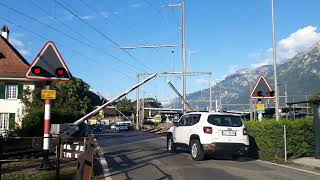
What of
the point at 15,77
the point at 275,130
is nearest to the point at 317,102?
the point at 275,130

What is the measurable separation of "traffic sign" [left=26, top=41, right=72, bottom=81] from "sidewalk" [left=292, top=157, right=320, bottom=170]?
8793 millimetres

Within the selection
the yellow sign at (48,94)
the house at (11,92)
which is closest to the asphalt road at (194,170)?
the yellow sign at (48,94)

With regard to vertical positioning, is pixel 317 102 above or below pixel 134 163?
above

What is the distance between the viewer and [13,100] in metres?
A: 42.7

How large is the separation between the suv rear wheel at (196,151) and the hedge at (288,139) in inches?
111

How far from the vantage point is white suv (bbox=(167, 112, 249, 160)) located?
16891mm

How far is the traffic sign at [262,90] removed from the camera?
19578 millimetres

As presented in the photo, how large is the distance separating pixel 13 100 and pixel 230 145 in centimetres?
3030

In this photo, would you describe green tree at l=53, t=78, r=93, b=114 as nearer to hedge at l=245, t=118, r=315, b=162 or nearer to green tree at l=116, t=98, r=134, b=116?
hedge at l=245, t=118, r=315, b=162

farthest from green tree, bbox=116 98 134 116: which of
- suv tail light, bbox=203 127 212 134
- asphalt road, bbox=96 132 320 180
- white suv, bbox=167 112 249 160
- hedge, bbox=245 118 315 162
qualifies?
asphalt road, bbox=96 132 320 180

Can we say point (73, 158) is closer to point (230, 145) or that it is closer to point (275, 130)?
point (230, 145)

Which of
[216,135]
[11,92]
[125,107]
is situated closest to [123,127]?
[11,92]

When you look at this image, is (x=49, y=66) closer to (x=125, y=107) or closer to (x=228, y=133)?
(x=228, y=133)

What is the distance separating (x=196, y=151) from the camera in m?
17.2
